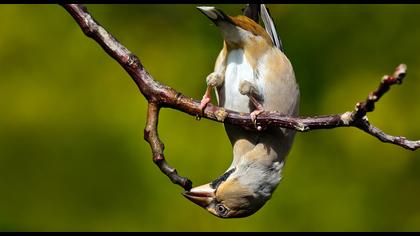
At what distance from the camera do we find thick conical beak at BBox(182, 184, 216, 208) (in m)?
3.43

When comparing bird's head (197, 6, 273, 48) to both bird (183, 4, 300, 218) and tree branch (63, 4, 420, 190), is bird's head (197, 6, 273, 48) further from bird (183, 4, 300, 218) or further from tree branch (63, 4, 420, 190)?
tree branch (63, 4, 420, 190)

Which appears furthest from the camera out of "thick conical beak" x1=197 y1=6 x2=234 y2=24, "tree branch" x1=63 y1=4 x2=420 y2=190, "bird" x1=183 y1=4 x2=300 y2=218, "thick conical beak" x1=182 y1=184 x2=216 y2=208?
"bird" x1=183 y1=4 x2=300 y2=218

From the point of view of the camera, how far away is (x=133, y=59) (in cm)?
314

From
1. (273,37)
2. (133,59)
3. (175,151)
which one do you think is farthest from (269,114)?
(175,151)

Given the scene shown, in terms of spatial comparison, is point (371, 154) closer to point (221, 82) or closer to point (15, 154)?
point (221, 82)

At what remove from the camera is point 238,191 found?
11.6ft

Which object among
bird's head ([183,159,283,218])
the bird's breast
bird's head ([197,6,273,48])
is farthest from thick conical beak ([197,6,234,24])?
bird's head ([183,159,283,218])

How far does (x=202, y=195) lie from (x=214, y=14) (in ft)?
2.57

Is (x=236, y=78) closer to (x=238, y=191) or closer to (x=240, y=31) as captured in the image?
(x=240, y=31)

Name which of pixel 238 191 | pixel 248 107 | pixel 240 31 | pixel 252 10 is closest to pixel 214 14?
pixel 240 31

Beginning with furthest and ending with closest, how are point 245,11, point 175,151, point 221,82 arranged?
point 175,151, point 245,11, point 221,82

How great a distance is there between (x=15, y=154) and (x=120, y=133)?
73cm

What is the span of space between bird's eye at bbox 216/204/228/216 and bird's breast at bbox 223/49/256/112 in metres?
0.44

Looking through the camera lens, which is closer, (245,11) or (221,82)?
(221,82)
